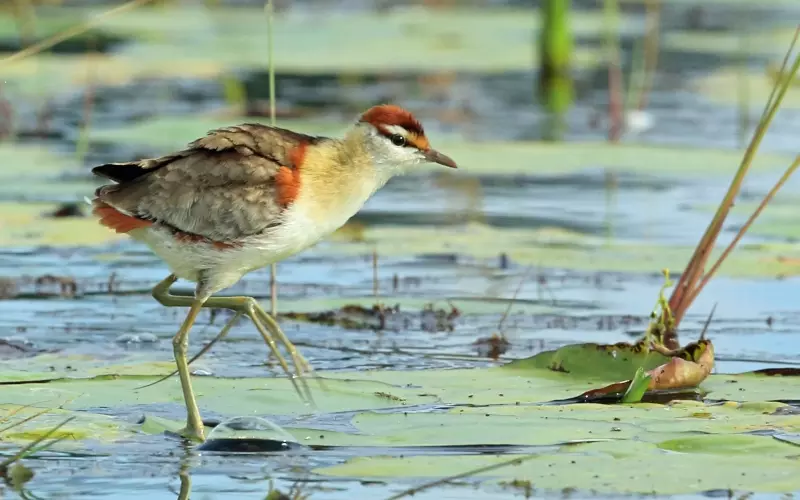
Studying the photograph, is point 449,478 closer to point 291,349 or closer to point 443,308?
point 291,349

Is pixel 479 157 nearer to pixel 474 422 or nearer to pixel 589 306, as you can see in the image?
pixel 589 306

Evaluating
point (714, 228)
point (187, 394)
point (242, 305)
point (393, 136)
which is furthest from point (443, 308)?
point (187, 394)

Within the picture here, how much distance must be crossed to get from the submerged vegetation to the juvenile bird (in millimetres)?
362

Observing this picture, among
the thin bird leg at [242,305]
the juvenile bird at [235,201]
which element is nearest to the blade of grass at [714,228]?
the juvenile bird at [235,201]

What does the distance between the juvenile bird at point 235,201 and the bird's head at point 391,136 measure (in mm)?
31

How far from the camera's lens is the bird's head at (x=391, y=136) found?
6.35 m

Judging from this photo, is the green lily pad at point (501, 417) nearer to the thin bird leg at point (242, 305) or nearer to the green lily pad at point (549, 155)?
the thin bird leg at point (242, 305)

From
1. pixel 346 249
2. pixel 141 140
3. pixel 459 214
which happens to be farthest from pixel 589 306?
pixel 141 140

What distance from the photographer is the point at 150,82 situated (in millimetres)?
16406

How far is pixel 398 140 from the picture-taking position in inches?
253

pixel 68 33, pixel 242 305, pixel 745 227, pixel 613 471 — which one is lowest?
pixel 613 471

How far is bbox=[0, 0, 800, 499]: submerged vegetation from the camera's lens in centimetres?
522

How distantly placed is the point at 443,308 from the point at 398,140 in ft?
5.12

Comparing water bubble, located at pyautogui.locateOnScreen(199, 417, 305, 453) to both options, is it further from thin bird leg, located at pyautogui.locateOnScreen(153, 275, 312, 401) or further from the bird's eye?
the bird's eye
